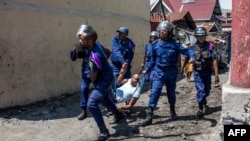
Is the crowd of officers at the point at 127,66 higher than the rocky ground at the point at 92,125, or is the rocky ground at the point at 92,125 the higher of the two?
the crowd of officers at the point at 127,66

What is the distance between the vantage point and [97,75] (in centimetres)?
509

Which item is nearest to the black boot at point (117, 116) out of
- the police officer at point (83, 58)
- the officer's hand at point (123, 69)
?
the police officer at point (83, 58)

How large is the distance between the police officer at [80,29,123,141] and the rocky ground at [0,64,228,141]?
436 millimetres

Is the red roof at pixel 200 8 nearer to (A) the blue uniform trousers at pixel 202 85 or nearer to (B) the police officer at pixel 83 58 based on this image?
(A) the blue uniform trousers at pixel 202 85

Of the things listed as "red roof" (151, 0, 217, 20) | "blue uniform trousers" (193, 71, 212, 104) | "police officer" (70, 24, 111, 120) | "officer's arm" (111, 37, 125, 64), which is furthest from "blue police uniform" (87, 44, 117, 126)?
"red roof" (151, 0, 217, 20)

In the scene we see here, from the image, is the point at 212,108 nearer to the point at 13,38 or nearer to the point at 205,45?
the point at 205,45

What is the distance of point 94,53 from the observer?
16.1 feet

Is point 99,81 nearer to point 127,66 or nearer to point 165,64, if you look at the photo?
point 165,64

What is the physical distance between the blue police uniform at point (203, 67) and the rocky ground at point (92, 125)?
0.46m

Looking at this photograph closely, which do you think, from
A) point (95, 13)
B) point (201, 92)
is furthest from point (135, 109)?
point (95, 13)

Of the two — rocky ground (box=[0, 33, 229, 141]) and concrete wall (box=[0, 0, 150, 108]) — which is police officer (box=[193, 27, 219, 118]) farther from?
concrete wall (box=[0, 0, 150, 108])

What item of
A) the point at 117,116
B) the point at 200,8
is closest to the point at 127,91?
the point at 117,116

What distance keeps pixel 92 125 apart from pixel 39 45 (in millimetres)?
2631

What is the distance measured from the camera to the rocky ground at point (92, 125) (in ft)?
17.5
